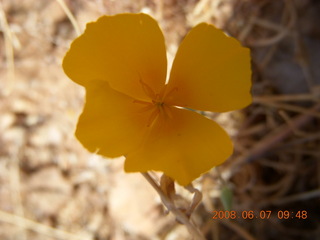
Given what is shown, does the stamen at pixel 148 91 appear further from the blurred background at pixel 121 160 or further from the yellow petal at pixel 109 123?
the blurred background at pixel 121 160

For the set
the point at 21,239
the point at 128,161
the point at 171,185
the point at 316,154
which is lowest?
the point at 21,239

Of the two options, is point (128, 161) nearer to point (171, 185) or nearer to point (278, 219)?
point (171, 185)

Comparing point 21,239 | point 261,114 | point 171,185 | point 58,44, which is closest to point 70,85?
point 58,44

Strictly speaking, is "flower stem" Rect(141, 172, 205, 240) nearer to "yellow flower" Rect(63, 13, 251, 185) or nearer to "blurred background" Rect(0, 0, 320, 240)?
"yellow flower" Rect(63, 13, 251, 185)

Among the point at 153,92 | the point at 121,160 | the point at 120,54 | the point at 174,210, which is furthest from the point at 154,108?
the point at 121,160

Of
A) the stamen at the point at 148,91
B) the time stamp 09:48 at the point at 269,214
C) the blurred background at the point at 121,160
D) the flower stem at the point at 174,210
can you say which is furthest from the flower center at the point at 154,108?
the time stamp 09:48 at the point at 269,214

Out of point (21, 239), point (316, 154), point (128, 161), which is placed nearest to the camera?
point (128, 161)

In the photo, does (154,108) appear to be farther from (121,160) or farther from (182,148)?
(121,160)

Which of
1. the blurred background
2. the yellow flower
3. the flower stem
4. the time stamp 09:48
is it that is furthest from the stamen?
the time stamp 09:48
